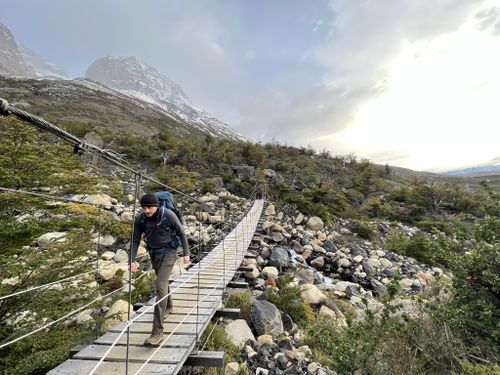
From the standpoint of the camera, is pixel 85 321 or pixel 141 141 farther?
pixel 141 141

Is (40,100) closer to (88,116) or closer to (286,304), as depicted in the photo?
(88,116)

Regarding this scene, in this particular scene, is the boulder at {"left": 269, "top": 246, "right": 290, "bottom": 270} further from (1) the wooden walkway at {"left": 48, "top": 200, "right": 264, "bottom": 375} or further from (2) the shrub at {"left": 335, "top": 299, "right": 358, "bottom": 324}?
(1) the wooden walkway at {"left": 48, "top": 200, "right": 264, "bottom": 375}

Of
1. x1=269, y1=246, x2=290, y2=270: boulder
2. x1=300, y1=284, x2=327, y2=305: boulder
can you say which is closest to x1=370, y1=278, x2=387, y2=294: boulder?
x1=269, y1=246, x2=290, y2=270: boulder

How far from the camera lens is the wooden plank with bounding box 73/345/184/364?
312cm

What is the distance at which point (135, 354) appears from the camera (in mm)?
3209

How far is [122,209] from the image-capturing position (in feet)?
33.5

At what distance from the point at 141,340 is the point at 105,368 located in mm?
596

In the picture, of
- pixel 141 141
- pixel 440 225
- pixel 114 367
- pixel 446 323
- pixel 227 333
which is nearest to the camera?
pixel 114 367

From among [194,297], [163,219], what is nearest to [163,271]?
[163,219]

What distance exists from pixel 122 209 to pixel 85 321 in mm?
6203

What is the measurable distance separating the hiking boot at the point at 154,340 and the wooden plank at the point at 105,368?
34 centimetres

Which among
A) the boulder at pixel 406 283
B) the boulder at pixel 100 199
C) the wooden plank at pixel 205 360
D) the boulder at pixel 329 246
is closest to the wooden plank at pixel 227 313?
the wooden plank at pixel 205 360

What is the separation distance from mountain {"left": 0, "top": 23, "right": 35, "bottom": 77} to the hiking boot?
16889cm

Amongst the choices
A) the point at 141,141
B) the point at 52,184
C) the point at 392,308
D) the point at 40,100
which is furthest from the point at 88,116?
the point at 392,308
